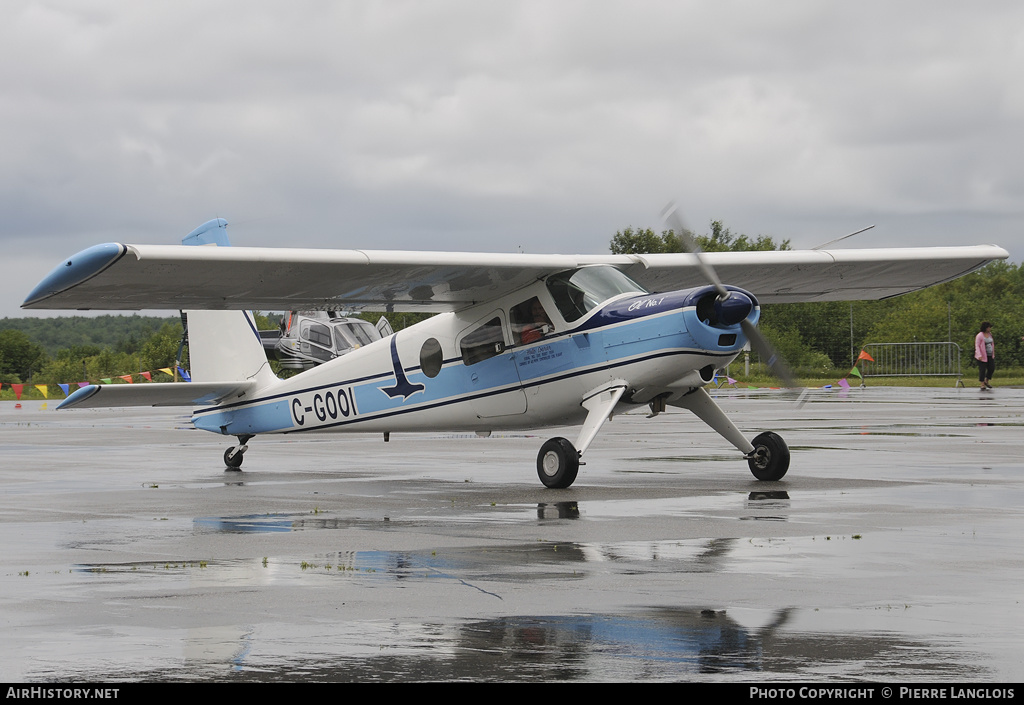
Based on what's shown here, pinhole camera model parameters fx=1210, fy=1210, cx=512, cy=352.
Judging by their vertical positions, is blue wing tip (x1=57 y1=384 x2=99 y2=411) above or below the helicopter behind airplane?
below

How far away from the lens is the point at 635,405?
13.5m

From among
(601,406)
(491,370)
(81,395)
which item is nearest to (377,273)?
(491,370)

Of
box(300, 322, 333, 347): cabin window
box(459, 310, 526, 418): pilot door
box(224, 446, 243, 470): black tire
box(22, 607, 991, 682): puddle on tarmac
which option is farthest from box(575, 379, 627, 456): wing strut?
box(300, 322, 333, 347): cabin window

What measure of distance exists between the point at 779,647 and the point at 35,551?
5.43 m

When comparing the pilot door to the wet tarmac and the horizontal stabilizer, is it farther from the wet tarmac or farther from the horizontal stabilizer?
the horizontal stabilizer

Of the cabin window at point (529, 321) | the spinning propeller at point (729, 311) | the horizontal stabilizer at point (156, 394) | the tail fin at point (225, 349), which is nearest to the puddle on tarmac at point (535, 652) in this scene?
the spinning propeller at point (729, 311)

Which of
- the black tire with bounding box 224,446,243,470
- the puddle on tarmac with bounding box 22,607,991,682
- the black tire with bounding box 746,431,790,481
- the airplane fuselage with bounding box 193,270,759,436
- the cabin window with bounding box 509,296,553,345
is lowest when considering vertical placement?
the puddle on tarmac with bounding box 22,607,991,682

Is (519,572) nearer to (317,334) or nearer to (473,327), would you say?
(473,327)

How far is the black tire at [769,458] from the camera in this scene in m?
12.9

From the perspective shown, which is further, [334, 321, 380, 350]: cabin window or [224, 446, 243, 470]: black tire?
[334, 321, 380, 350]: cabin window

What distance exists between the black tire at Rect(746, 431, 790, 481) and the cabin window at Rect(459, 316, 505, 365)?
10.8ft

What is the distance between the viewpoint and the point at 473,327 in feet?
49.1

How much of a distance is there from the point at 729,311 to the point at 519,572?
557 centimetres

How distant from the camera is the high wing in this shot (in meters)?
12.7
